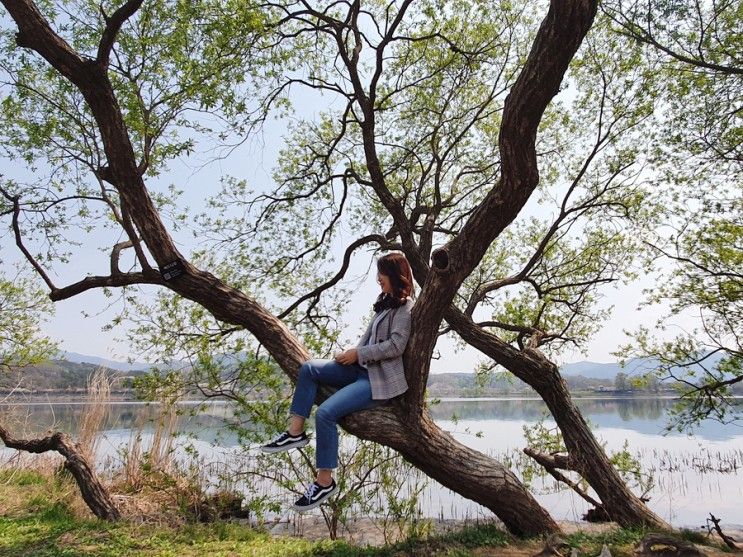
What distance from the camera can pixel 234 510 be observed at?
6.21 metres

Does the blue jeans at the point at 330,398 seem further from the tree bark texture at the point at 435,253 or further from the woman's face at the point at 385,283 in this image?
the woman's face at the point at 385,283

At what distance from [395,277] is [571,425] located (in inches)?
123

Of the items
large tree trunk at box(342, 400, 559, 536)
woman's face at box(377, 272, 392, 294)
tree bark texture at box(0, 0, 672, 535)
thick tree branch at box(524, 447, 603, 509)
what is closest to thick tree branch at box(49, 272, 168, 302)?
tree bark texture at box(0, 0, 672, 535)

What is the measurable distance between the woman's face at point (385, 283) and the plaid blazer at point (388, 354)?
15 centimetres

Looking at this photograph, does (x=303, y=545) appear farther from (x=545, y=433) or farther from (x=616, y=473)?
(x=545, y=433)

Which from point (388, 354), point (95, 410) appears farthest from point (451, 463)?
point (95, 410)

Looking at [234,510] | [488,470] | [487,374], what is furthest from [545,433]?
[234,510]

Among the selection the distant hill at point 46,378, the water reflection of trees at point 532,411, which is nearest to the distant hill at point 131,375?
the distant hill at point 46,378

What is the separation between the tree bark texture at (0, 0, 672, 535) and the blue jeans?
0.26 metres

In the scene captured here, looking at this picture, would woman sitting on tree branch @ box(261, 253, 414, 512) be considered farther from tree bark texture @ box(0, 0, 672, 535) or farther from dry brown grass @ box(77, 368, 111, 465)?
dry brown grass @ box(77, 368, 111, 465)

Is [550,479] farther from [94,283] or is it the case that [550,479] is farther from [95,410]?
[94,283]

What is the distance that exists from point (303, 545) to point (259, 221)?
421 centimetres

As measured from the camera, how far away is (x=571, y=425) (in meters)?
5.27

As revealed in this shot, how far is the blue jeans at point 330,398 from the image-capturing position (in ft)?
10.3
